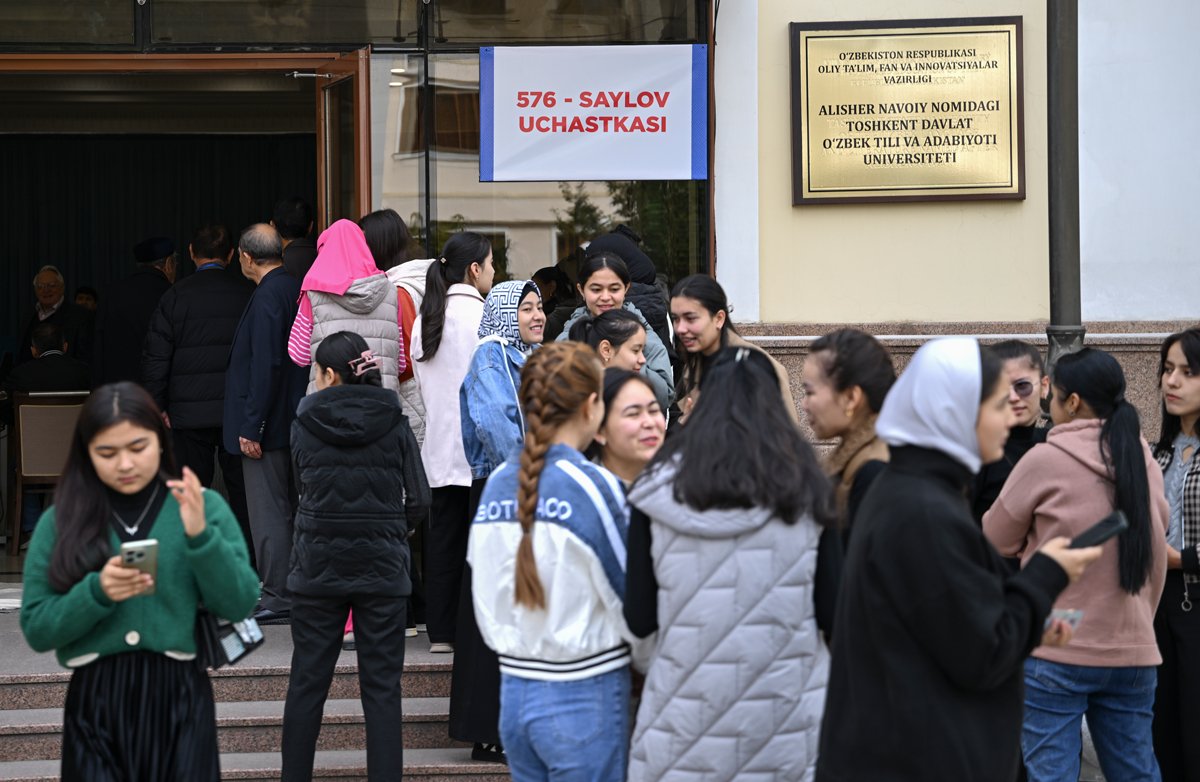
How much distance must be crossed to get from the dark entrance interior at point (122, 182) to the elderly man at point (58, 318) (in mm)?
5246

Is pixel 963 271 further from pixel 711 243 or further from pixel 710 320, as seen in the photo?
pixel 710 320

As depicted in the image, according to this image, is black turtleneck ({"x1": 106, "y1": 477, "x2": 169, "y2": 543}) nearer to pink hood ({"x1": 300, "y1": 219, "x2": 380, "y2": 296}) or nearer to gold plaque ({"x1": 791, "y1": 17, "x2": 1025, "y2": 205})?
pink hood ({"x1": 300, "y1": 219, "x2": 380, "y2": 296})

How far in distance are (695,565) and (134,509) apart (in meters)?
1.51

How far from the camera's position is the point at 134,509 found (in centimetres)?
392

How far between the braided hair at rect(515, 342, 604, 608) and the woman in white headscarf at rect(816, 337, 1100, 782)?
0.88 meters

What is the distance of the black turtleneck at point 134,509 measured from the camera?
3.89 meters

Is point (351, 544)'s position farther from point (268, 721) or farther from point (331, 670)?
point (268, 721)

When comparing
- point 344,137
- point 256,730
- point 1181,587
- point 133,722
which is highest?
point 344,137

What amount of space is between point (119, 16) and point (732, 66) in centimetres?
335

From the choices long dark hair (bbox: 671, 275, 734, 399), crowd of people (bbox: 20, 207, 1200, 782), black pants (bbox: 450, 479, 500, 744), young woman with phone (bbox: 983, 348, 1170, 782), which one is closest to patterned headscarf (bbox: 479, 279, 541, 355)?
crowd of people (bbox: 20, 207, 1200, 782)

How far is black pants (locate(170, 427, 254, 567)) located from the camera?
25.1 feet

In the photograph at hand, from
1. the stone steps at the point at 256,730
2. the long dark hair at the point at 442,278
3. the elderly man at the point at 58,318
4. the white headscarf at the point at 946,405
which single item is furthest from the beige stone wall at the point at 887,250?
the elderly man at the point at 58,318

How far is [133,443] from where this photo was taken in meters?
3.84

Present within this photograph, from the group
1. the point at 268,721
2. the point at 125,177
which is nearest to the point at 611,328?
the point at 268,721
